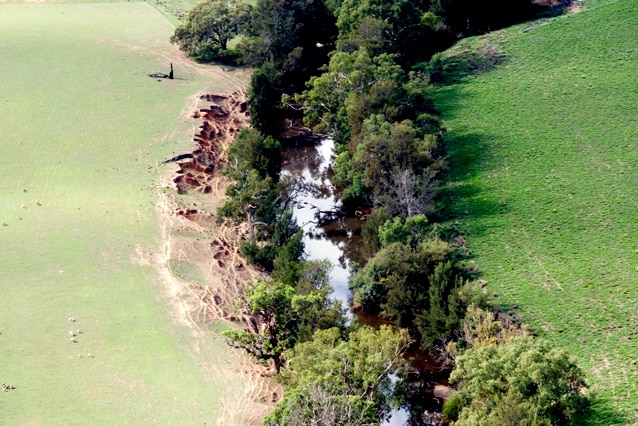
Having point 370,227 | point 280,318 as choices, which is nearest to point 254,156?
point 370,227

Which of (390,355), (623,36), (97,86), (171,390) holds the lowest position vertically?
(171,390)

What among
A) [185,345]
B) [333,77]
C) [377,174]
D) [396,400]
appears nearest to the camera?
[396,400]

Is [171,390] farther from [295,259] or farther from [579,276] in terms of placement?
[579,276]

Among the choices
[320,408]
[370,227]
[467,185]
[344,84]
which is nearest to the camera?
[320,408]

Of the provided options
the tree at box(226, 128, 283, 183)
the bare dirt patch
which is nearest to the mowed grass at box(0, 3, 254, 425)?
the bare dirt patch

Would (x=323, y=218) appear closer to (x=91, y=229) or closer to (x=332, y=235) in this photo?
(x=332, y=235)

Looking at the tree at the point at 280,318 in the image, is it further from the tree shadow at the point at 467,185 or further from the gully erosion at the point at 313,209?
the tree shadow at the point at 467,185

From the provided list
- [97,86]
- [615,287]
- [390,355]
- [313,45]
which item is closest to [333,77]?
[313,45]

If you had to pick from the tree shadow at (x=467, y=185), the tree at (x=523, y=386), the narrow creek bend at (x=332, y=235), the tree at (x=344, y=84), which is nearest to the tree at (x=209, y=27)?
the tree at (x=344, y=84)
